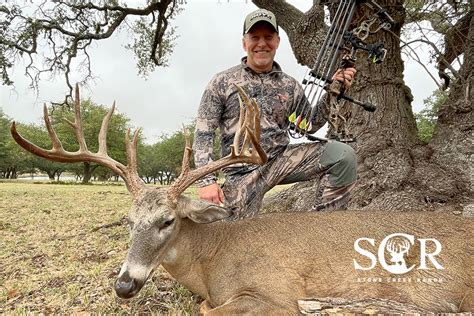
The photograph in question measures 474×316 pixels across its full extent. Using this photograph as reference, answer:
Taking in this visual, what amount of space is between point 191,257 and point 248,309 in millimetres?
881

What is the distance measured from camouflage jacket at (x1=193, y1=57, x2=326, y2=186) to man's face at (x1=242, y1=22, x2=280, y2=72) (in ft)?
0.52

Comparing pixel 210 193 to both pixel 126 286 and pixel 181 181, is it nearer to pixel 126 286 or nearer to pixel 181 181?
pixel 181 181

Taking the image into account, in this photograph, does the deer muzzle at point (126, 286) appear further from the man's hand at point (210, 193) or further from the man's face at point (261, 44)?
the man's face at point (261, 44)

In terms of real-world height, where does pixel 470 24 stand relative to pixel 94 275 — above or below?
above

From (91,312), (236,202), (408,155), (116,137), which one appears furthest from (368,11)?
(116,137)

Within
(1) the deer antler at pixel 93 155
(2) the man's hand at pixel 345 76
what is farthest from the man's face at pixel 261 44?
(1) the deer antler at pixel 93 155

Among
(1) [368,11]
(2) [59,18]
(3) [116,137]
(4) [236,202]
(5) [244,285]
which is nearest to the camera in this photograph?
(5) [244,285]

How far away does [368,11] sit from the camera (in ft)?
23.3

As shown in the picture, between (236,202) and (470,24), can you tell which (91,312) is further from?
(470,24)

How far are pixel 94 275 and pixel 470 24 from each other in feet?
25.0

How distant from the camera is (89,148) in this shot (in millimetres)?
52688

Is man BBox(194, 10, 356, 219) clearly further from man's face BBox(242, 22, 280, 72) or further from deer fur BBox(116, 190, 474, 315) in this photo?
deer fur BBox(116, 190, 474, 315)

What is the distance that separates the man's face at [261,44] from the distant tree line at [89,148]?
1525 inches

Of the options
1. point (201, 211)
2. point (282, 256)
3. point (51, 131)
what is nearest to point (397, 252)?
point (282, 256)
